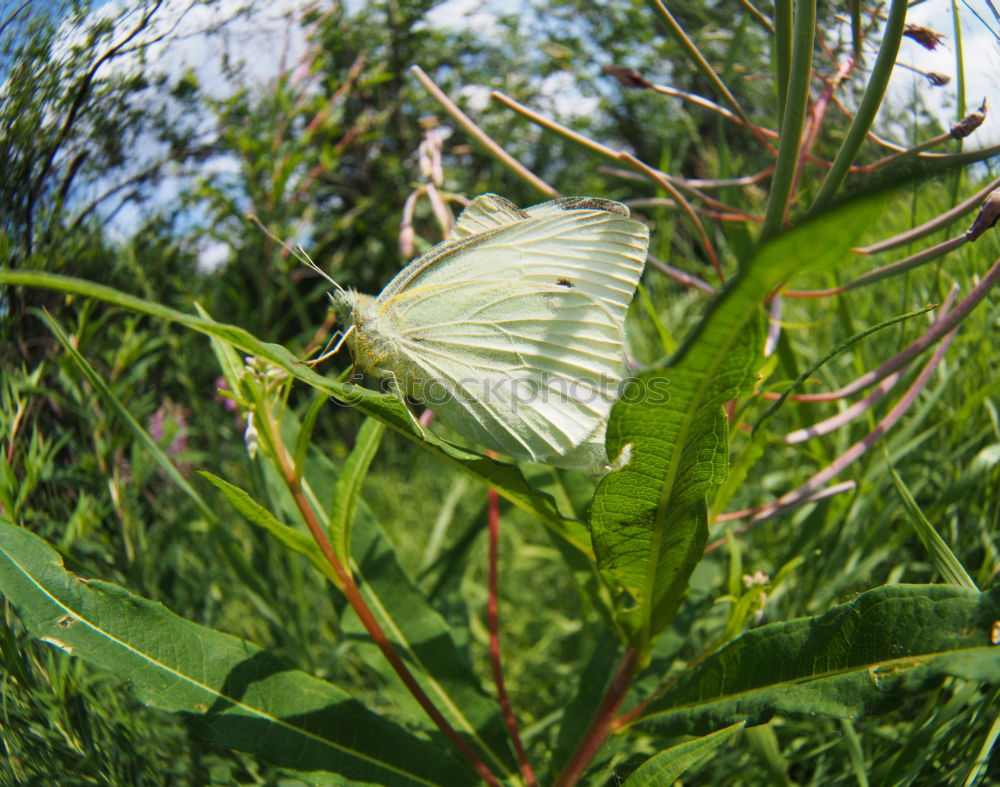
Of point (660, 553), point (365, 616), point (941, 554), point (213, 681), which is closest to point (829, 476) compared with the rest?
point (941, 554)

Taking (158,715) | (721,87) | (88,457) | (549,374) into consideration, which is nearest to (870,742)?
(549,374)

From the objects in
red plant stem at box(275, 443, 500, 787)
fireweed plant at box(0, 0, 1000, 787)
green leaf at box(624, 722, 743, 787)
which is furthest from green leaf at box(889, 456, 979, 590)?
red plant stem at box(275, 443, 500, 787)

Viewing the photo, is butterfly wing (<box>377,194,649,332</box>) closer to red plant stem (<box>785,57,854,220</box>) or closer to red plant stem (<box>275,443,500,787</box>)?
red plant stem (<box>785,57,854,220</box>)

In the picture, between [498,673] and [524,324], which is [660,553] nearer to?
[498,673]

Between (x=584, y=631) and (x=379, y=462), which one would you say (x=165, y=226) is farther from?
(x=379, y=462)

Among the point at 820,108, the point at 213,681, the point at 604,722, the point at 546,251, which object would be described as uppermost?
the point at 820,108
